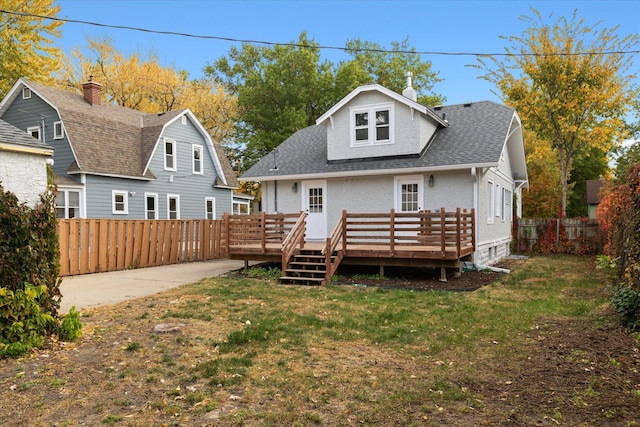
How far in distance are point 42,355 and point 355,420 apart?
3.78 meters

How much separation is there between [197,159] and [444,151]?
48.0ft

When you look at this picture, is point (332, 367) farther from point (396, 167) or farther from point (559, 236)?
point (559, 236)

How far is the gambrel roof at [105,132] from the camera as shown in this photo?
18.7 m

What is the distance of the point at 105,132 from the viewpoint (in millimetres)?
20219

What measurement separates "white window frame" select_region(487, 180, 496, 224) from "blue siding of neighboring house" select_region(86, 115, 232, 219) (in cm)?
1472

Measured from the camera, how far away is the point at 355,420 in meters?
3.67

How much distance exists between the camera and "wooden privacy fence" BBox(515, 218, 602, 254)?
60.8ft

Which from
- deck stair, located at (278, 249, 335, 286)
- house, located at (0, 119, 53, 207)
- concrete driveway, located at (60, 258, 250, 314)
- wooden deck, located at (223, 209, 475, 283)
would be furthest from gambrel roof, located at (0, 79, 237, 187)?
house, located at (0, 119, 53, 207)

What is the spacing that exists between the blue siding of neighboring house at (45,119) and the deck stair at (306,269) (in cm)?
1202

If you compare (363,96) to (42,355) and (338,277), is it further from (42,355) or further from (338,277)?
(42,355)

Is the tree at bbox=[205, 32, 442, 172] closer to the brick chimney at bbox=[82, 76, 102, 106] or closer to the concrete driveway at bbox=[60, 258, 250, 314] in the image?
the brick chimney at bbox=[82, 76, 102, 106]

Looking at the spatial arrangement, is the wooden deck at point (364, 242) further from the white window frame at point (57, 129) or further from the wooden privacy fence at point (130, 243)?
the white window frame at point (57, 129)

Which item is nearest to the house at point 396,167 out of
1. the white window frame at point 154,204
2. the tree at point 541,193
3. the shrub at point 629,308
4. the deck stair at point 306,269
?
the deck stair at point 306,269

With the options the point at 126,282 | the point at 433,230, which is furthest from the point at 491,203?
the point at 126,282
